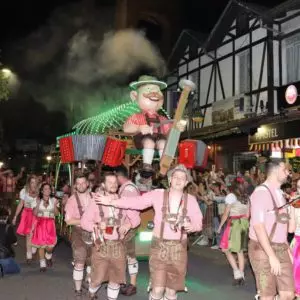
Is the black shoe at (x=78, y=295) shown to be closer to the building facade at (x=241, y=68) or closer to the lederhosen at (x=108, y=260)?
the lederhosen at (x=108, y=260)

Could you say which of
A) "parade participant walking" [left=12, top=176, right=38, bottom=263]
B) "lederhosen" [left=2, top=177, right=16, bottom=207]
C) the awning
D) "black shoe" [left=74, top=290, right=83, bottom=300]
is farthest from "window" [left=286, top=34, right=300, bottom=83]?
"black shoe" [left=74, top=290, right=83, bottom=300]

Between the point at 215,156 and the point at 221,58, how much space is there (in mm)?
4217

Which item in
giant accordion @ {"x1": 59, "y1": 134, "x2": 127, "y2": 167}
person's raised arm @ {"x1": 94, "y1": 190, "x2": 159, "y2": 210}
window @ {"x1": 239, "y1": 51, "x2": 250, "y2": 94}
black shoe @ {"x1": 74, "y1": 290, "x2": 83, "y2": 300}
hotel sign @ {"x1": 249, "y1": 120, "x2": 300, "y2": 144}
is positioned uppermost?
window @ {"x1": 239, "y1": 51, "x2": 250, "y2": 94}

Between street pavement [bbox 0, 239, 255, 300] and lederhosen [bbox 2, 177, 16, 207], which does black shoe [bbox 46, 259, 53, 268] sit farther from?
lederhosen [bbox 2, 177, 16, 207]

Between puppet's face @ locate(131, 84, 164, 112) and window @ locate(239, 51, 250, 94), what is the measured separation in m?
10.6

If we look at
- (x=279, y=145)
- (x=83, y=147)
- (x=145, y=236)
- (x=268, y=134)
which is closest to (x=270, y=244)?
(x=145, y=236)

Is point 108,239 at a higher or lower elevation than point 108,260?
higher

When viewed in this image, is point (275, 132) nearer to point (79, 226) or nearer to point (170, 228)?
point (79, 226)

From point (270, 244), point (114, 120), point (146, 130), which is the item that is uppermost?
point (114, 120)

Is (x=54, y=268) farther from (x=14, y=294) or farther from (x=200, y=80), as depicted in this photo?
(x=200, y=80)

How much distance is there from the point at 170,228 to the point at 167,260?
33cm

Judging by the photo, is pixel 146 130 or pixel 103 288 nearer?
pixel 103 288

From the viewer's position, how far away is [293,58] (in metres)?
15.6

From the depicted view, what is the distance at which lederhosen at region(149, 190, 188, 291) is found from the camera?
4.51m
